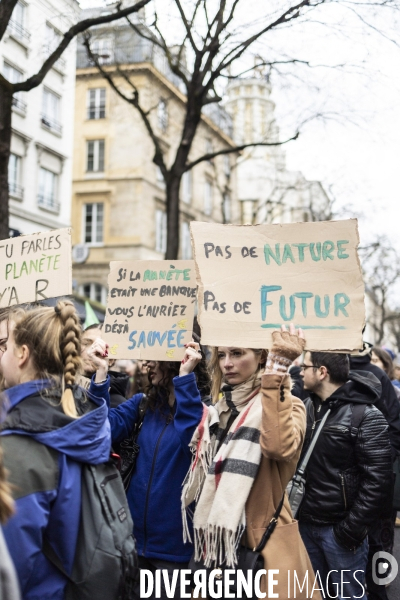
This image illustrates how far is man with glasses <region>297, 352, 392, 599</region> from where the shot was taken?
377 centimetres

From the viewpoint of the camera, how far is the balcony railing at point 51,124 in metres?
23.1

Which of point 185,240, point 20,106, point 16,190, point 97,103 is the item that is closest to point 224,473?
point 16,190

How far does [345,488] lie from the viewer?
12.6ft

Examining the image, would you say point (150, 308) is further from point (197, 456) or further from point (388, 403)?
point (388, 403)

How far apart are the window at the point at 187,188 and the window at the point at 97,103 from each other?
6201mm

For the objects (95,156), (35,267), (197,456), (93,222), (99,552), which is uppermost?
(95,156)

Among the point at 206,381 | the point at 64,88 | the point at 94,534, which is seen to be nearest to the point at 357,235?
the point at 206,381

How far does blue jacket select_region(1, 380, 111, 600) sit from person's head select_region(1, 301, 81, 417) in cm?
11

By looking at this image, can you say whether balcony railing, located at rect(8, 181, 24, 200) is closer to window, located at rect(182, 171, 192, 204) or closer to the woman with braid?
window, located at rect(182, 171, 192, 204)

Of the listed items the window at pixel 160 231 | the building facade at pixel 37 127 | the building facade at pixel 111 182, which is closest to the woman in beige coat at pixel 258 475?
the building facade at pixel 37 127

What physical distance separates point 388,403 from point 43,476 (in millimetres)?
3800

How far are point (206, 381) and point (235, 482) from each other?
3.62 ft

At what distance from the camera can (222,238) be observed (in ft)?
9.98

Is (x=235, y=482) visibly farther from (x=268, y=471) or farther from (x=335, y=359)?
(x=335, y=359)
